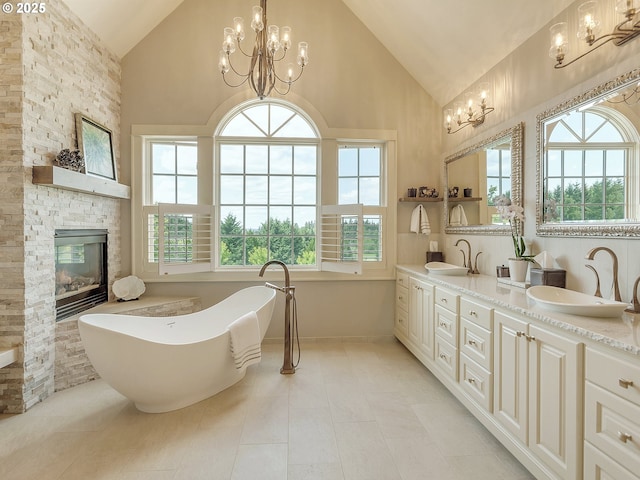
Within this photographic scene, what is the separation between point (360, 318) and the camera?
390 centimetres

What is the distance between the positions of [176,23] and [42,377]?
3.59 metres

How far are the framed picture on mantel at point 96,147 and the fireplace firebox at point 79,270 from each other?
0.59 m

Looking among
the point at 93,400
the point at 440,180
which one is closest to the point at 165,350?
the point at 93,400

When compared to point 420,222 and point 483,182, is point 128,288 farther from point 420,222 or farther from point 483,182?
point 483,182

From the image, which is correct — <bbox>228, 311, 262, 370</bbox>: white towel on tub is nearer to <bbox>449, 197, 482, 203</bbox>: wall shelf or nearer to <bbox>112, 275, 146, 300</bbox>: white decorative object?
<bbox>112, 275, 146, 300</bbox>: white decorative object

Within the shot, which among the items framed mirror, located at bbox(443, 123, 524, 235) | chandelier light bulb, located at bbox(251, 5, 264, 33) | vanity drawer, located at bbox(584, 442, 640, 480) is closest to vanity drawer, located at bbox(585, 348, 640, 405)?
vanity drawer, located at bbox(584, 442, 640, 480)

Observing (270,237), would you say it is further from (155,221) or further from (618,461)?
(618,461)

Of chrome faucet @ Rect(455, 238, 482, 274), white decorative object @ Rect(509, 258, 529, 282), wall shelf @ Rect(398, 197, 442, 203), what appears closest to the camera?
white decorative object @ Rect(509, 258, 529, 282)

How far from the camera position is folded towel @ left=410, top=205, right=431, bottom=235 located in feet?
12.6

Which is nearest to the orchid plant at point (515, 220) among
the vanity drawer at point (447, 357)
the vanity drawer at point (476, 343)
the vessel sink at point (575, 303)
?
the vessel sink at point (575, 303)

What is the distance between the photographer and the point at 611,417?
4.26 ft

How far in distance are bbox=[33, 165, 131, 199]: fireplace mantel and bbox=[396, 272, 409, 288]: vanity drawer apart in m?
3.03

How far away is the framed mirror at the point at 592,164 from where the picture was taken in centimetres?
176

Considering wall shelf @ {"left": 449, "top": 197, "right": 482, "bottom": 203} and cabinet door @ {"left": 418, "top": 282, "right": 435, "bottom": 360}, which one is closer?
cabinet door @ {"left": 418, "top": 282, "right": 435, "bottom": 360}
